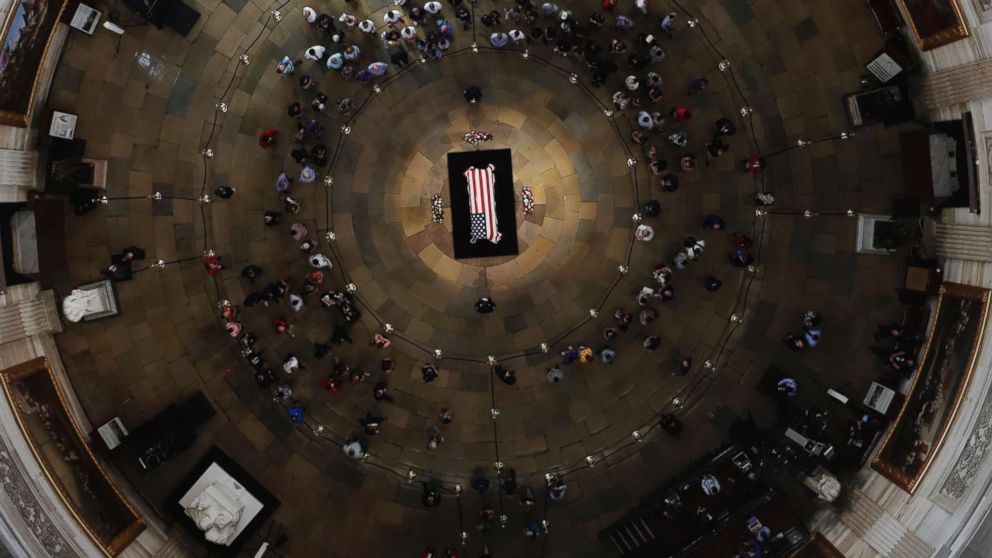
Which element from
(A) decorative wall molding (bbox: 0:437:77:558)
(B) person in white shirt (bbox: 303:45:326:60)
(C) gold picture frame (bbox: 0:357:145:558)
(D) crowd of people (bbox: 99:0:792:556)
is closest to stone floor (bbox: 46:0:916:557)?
(D) crowd of people (bbox: 99:0:792:556)

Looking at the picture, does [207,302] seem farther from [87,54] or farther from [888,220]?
[888,220]

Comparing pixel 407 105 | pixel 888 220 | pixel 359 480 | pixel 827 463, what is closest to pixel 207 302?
pixel 359 480

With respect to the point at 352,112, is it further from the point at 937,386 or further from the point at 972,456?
the point at 972,456

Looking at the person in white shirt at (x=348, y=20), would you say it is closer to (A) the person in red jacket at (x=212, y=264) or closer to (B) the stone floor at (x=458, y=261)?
(B) the stone floor at (x=458, y=261)

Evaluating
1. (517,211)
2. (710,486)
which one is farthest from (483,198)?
(710,486)

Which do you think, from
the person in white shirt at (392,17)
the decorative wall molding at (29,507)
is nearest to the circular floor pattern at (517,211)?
the person in white shirt at (392,17)
